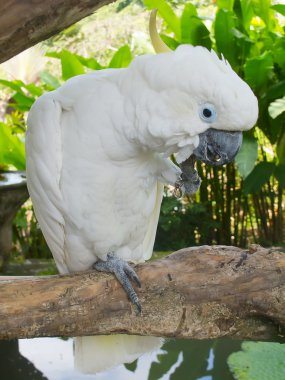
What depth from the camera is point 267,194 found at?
3.61m

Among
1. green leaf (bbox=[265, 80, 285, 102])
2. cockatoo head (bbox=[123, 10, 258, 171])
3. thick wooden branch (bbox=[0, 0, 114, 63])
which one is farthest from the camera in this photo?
green leaf (bbox=[265, 80, 285, 102])

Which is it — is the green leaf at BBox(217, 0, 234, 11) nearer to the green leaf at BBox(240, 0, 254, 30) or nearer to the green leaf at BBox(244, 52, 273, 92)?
the green leaf at BBox(240, 0, 254, 30)

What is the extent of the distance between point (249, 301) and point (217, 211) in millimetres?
2320

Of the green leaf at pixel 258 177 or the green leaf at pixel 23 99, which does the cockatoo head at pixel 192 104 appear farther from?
the green leaf at pixel 23 99

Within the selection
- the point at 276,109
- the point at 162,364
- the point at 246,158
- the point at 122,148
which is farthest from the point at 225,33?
the point at 122,148

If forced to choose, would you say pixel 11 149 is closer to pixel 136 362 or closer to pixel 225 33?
pixel 225 33

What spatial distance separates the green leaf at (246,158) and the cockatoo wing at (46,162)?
1.60 meters

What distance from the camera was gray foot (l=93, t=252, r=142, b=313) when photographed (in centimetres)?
138

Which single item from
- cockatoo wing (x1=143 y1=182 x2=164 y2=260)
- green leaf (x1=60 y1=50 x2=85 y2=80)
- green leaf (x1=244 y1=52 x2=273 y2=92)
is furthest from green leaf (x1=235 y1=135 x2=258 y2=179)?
cockatoo wing (x1=143 y1=182 x2=164 y2=260)

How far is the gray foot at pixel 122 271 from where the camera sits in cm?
138

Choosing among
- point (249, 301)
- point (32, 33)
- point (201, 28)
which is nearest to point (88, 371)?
point (249, 301)

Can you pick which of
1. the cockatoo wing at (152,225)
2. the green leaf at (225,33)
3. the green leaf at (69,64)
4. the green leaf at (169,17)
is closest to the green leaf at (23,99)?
the green leaf at (69,64)

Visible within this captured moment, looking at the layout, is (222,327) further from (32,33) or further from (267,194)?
(267,194)

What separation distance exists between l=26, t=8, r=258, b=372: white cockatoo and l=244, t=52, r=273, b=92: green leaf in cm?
159
